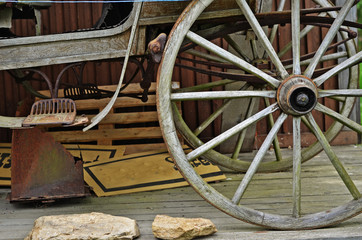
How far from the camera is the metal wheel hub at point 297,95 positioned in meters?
2.08

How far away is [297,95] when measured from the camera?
2.09 meters

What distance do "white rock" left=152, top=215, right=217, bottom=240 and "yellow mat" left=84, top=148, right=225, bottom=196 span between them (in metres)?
0.97

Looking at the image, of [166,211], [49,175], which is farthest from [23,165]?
[166,211]

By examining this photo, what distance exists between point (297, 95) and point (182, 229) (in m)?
0.96

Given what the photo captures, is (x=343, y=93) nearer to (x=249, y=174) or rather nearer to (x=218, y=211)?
(x=249, y=174)

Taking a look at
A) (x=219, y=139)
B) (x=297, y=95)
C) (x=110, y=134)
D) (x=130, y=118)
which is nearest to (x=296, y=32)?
(x=297, y=95)

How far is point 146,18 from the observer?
2.21 meters

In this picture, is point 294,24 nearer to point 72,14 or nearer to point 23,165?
point 23,165

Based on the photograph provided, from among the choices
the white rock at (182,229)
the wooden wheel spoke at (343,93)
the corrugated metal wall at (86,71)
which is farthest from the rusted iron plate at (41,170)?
the wooden wheel spoke at (343,93)

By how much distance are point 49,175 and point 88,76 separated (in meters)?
1.77

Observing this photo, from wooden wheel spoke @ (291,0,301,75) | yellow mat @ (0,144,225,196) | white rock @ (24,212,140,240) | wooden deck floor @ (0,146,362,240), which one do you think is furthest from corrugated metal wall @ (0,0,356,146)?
white rock @ (24,212,140,240)

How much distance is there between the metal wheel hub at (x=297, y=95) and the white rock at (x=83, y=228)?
1085mm

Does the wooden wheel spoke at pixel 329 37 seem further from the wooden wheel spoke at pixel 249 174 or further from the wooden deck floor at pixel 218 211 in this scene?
the wooden deck floor at pixel 218 211

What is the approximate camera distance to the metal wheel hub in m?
2.08
